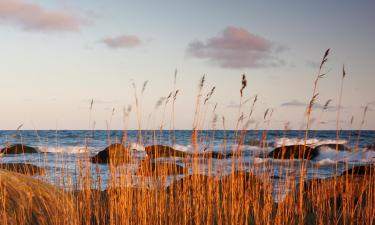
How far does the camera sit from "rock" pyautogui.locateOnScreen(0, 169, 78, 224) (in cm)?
362

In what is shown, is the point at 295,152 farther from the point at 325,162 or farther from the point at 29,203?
the point at 325,162

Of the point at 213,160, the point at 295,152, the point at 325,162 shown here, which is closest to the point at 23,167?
the point at 295,152

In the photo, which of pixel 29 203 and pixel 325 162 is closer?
pixel 29 203

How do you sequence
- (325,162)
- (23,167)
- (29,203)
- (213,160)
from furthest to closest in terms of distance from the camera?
(325,162), (213,160), (23,167), (29,203)

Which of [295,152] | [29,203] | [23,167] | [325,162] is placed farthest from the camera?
[325,162]

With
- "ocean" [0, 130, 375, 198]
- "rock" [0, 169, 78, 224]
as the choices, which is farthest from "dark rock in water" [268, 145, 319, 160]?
"rock" [0, 169, 78, 224]

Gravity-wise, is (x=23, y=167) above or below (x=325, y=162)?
above

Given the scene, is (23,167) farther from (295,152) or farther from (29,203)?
(29,203)

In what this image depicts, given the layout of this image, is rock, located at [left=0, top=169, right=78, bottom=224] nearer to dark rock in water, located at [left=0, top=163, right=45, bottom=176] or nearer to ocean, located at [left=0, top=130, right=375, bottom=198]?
ocean, located at [left=0, top=130, right=375, bottom=198]

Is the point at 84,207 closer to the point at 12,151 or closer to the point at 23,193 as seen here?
the point at 23,193

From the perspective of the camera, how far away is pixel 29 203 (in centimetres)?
374

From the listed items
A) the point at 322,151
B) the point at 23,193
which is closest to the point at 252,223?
the point at 23,193

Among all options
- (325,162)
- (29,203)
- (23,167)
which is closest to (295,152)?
(29,203)

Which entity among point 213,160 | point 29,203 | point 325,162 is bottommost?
point 325,162
